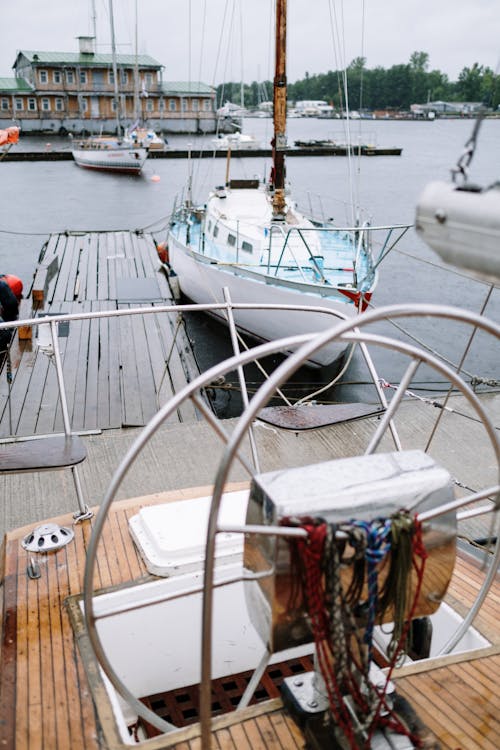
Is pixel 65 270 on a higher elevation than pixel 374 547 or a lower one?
lower

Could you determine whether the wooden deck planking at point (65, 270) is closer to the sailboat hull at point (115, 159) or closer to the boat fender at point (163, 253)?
the boat fender at point (163, 253)

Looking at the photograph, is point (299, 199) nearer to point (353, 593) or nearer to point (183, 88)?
point (183, 88)

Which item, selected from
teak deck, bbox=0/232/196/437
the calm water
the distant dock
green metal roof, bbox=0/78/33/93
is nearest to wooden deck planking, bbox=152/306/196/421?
teak deck, bbox=0/232/196/437

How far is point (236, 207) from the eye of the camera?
15930mm

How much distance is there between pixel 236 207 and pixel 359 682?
14.6 metres

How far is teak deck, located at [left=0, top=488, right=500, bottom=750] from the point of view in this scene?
2.50m

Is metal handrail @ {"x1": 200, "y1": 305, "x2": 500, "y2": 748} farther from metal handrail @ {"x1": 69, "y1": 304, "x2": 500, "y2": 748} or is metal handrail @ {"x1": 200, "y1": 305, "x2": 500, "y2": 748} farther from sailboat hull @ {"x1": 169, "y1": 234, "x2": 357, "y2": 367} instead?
sailboat hull @ {"x1": 169, "y1": 234, "x2": 357, "y2": 367}

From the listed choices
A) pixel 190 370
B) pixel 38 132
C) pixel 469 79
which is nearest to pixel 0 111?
pixel 38 132

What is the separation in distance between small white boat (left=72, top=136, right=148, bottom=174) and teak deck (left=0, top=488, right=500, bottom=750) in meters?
51.3

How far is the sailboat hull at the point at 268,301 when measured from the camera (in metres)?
12.4

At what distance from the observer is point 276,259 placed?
13750 millimetres

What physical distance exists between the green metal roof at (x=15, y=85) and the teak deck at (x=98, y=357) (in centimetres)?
6302

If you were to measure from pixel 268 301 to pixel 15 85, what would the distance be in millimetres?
69925

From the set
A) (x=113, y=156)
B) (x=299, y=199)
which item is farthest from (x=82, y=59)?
(x=299, y=199)
